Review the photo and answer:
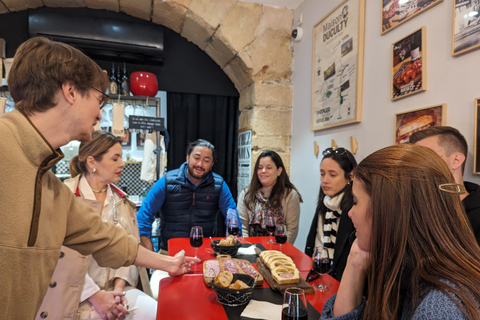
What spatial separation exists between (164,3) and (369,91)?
2.47 metres

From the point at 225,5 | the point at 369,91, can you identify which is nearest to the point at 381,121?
the point at 369,91

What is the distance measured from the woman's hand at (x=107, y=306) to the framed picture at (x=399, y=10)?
8.64 ft

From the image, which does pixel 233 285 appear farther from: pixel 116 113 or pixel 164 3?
pixel 164 3

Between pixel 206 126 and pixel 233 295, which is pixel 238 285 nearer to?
pixel 233 295

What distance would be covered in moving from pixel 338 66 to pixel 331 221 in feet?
4.99

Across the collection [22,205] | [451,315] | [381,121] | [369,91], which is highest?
[369,91]

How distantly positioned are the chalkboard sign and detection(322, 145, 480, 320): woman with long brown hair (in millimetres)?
2978

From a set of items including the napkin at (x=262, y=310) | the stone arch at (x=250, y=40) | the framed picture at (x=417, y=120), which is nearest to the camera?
the napkin at (x=262, y=310)

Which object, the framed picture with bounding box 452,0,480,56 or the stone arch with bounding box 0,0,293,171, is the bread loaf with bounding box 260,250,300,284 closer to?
the framed picture with bounding box 452,0,480,56

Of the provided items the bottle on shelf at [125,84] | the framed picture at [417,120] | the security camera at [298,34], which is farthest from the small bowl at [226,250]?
the security camera at [298,34]


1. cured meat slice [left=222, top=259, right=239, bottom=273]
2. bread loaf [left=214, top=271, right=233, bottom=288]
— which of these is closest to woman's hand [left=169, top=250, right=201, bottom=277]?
cured meat slice [left=222, top=259, right=239, bottom=273]

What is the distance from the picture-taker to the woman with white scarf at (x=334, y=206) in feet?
7.05

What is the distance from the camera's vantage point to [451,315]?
2.26 feet

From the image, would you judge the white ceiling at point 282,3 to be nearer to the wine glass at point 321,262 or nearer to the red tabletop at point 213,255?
the red tabletop at point 213,255
